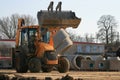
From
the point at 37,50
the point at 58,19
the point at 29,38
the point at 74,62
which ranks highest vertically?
the point at 58,19

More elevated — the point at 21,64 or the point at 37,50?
the point at 37,50

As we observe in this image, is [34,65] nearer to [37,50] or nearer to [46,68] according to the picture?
[37,50]

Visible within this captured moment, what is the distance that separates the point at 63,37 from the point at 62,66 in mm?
3139

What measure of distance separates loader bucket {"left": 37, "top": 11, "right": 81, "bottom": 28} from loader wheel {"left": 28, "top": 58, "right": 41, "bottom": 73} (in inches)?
100

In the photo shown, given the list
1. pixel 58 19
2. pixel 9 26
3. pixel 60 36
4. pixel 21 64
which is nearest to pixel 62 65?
pixel 21 64

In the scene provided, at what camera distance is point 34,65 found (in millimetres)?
24094

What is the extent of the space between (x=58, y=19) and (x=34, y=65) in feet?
11.6

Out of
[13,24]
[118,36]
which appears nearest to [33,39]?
[13,24]

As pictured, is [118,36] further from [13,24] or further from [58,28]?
[58,28]

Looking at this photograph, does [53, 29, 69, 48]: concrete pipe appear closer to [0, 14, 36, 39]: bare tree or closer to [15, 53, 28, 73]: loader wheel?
[15, 53, 28, 73]: loader wheel

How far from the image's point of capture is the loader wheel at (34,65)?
2403cm

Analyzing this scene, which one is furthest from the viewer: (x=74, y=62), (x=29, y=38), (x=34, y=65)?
(x=74, y=62)

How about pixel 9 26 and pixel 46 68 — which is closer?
pixel 46 68

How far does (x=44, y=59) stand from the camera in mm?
24766
